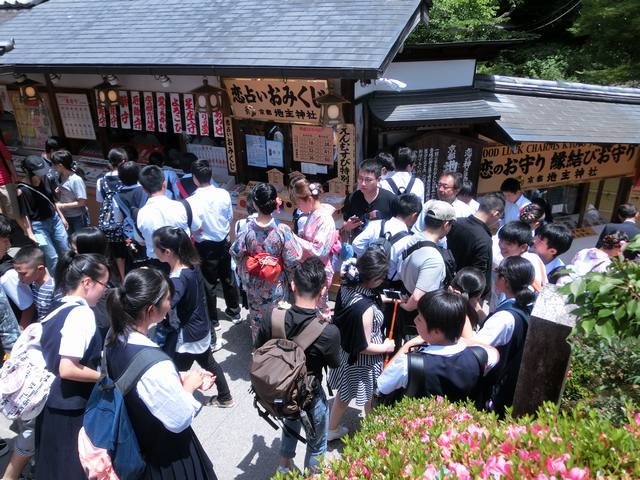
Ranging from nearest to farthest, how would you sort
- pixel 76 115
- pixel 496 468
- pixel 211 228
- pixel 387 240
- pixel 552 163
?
pixel 496 468 → pixel 387 240 → pixel 211 228 → pixel 552 163 → pixel 76 115

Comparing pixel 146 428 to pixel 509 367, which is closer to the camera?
pixel 146 428

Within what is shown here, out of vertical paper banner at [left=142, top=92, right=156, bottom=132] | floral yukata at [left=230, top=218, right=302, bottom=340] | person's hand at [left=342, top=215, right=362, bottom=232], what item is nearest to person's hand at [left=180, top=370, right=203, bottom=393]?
floral yukata at [left=230, top=218, right=302, bottom=340]

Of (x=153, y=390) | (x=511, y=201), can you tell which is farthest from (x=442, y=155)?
(x=153, y=390)

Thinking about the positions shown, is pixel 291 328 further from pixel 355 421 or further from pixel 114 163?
pixel 114 163

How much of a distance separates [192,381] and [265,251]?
7.28 ft

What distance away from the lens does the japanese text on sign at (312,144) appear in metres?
7.24

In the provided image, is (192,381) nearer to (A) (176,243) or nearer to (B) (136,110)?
(A) (176,243)

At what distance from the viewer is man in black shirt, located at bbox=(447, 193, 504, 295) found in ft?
16.5

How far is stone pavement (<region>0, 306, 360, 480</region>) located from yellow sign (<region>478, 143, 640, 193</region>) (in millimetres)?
4839

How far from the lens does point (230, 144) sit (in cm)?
820

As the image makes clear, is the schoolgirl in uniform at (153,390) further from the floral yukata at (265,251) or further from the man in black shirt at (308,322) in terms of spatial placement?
the floral yukata at (265,251)

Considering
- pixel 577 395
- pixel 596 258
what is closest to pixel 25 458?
pixel 577 395

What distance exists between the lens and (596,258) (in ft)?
15.5

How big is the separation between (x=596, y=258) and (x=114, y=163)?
6.43 meters
